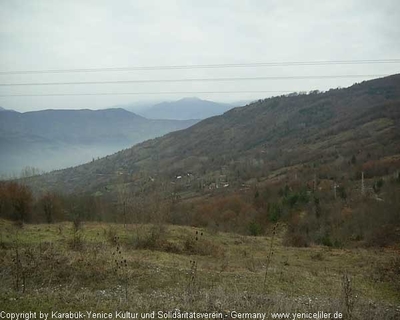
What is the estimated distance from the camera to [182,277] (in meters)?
13.8

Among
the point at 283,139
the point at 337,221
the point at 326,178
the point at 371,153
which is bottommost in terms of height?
the point at 337,221

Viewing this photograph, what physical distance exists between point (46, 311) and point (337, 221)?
44.1m

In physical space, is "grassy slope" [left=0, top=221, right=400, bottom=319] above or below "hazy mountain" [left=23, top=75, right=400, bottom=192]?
below

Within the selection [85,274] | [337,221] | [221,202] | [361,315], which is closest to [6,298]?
[85,274]

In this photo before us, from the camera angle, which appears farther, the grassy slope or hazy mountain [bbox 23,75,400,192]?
hazy mountain [bbox 23,75,400,192]

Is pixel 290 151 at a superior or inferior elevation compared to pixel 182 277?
Result: superior

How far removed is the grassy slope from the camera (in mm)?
8508

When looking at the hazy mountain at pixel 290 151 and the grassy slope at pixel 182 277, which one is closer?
the grassy slope at pixel 182 277

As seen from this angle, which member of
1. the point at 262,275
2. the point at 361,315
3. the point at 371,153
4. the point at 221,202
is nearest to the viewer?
the point at 361,315

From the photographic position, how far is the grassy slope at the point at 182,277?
27.9 feet

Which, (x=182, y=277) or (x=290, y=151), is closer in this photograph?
(x=182, y=277)

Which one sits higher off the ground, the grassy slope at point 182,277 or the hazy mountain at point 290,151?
the hazy mountain at point 290,151

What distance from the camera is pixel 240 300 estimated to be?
354 inches

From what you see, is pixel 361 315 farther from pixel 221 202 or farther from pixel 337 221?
pixel 221 202
